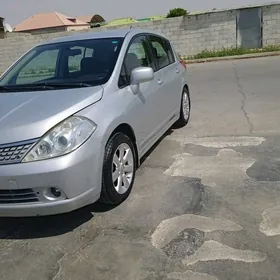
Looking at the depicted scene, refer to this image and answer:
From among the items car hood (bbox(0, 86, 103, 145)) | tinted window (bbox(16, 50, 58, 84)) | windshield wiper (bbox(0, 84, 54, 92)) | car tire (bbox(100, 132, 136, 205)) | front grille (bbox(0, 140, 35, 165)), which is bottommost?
car tire (bbox(100, 132, 136, 205))

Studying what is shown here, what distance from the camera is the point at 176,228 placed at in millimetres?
3109

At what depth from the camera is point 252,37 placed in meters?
16.9

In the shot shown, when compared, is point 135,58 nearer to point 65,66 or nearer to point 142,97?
point 142,97

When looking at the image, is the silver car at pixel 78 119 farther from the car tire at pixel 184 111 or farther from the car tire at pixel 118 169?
the car tire at pixel 184 111

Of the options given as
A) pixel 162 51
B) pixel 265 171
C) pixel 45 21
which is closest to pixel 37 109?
pixel 265 171

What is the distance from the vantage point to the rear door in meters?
4.95

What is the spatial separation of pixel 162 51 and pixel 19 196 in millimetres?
3347

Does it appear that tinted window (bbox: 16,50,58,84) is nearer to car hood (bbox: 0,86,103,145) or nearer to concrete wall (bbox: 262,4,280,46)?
car hood (bbox: 0,86,103,145)

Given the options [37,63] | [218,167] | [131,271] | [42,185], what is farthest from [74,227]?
[37,63]

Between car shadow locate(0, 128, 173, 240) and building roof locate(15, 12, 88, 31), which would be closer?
car shadow locate(0, 128, 173, 240)

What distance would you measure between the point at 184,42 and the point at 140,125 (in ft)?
48.7

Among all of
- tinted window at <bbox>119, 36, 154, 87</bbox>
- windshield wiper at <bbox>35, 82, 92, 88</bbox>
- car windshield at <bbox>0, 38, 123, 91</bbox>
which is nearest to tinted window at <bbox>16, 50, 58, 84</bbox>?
car windshield at <bbox>0, 38, 123, 91</bbox>

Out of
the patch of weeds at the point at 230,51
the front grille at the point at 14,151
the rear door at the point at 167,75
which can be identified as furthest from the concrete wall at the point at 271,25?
the front grille at the point at 14,151

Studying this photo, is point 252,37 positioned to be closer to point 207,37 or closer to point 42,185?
point 207,37
